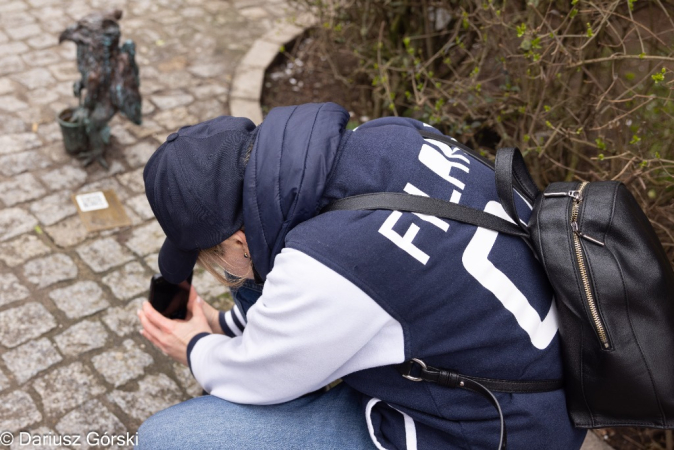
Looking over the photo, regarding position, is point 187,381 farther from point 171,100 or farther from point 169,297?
point 171,100

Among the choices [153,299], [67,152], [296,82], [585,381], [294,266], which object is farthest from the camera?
[296,82]

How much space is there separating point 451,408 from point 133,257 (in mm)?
2110

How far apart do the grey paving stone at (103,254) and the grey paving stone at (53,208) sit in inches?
10.2

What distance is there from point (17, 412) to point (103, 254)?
0.94m

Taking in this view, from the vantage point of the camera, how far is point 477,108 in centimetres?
337

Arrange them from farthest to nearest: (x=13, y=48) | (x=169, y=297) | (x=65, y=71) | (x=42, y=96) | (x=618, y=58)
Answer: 1. (x=13, y=48)
2. (x=65, y=71)
3. (x=42, y=96)
4. (x=618, y=58)
5. (x=169, y=297)

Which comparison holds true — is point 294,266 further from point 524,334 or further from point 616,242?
point 616,242

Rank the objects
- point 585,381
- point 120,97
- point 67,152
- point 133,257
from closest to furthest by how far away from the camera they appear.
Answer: point 585,381 < point 133,257 < point 120,97 < point 67,152

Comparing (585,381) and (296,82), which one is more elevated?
(585,381)

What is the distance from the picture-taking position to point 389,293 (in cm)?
150

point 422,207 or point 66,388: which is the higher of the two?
point 422,207

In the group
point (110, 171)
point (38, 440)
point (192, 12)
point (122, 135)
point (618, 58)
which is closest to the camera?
point (38, 440)

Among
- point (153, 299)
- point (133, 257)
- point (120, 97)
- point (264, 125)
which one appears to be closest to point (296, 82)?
point (120, 97)

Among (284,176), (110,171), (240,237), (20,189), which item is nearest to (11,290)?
(20,189)
